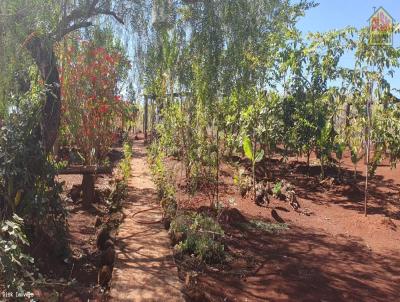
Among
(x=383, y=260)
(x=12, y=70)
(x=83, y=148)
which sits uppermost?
(x=12, y=70)

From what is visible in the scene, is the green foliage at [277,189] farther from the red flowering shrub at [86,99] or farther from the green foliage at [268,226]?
the red flowering shrub at [86,99]

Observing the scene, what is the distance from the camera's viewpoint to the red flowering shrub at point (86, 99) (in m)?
9.91

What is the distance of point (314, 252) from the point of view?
19.8 ft

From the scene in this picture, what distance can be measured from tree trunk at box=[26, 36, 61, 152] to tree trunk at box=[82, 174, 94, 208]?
2163mm

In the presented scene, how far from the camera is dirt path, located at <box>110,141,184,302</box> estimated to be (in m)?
4.11

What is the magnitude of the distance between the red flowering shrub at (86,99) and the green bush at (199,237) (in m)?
4.96

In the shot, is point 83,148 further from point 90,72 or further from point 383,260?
point 383,260

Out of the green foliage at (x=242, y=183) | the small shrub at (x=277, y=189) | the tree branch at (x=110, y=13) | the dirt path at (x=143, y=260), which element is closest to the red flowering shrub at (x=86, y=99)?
the tree branch at (x=110, y=13)

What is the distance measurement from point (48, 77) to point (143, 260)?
2.70m

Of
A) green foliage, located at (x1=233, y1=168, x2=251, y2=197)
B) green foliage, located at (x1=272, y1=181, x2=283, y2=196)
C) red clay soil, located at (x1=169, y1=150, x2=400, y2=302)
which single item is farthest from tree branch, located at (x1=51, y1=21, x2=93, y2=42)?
green foliage, located at (x1=272, y1=181, x2=283, y2=196)

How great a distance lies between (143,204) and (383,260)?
406cm

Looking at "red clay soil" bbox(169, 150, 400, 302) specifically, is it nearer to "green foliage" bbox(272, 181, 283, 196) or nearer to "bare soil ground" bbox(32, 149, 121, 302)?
"green foliage" bbox(272, 181, 283, 196)

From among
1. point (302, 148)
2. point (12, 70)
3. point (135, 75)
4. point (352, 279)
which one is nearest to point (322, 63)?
point (302, 148)

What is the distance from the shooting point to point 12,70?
181 inches
